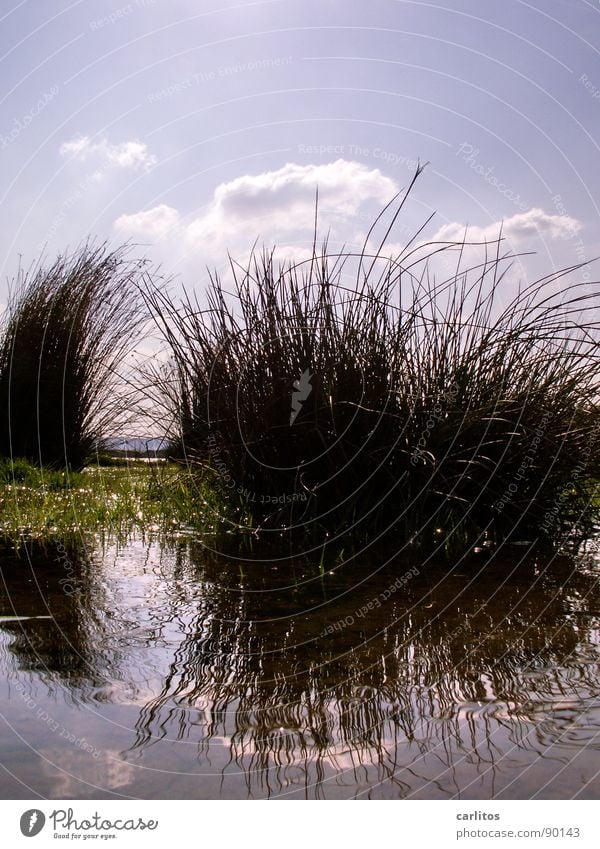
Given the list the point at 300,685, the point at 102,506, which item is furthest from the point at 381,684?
Result: the point at 102,506

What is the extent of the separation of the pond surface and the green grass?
79 cm

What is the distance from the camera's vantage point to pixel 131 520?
3.22 metres

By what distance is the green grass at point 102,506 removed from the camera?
3.02 meters

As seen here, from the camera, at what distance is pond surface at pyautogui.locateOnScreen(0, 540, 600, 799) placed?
1025mm

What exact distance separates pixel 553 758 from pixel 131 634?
0.95 meters

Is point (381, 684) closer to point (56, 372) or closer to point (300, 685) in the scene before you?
point (300, 685)

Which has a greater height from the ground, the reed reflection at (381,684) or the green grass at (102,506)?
the green grass at (102,506)

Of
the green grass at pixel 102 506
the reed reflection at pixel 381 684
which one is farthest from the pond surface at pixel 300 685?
the green grass at pixel 102 506

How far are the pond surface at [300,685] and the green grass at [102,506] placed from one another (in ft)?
2.60

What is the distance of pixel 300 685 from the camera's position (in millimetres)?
1350

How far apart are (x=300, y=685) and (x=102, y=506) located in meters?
2.27

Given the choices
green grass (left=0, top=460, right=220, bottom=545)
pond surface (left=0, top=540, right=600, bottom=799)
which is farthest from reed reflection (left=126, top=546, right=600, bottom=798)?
green grass (left=0, top=460, right=220, bottom=545)

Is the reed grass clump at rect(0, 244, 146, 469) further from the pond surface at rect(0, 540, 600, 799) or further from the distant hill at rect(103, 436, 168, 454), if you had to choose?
the pond surface at rect(0, 540, 600, 799)

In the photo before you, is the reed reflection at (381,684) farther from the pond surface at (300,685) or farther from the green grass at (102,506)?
the green grass at (102,506)
